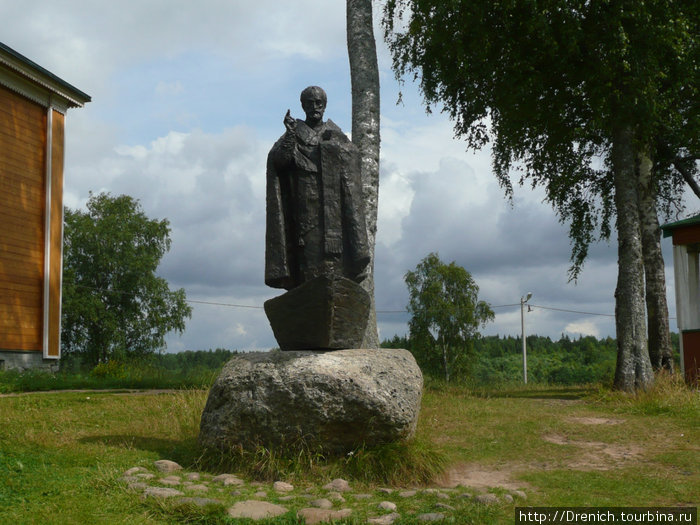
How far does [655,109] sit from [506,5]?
11.1 ft

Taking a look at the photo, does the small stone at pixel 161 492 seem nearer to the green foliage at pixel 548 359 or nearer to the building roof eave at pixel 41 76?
the building roof eave at pixel 41 76

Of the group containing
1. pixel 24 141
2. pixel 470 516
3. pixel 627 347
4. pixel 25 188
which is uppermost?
pixel 24 141

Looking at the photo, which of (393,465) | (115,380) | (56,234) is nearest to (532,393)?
(393,465)

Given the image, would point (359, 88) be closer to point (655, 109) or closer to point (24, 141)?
point (655, 109)

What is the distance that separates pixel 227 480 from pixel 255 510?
3.53 feet

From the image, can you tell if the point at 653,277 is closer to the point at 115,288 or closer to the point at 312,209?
the point at 312,209

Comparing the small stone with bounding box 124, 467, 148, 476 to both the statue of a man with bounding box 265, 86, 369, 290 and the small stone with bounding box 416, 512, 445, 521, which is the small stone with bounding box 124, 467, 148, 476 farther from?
the small stone with bounding box 416, 512, 445, 521

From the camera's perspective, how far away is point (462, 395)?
13.4 m

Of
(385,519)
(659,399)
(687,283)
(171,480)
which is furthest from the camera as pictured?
(687,283)

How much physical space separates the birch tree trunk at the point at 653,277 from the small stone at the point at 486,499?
34.4ft

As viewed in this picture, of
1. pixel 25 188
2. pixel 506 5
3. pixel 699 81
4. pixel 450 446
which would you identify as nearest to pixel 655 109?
pixel 699 81

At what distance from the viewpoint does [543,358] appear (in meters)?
47.2

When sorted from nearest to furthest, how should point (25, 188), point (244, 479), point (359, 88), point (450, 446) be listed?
point (244, 479) < point (450, 446) < point (359, 88) < point (25, 188)

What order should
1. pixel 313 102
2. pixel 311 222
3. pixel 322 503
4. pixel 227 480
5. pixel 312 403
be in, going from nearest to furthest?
pixel 322 503
pixel 227 480
pixel 312 403
pixel 311 222
pixel 313 102
